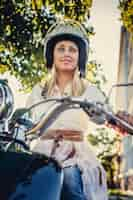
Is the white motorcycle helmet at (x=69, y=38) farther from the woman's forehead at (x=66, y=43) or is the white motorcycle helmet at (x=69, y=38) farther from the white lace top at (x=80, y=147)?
the white lace top at (x=80, y=147)

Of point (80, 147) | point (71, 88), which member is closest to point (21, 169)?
point (80, 147)

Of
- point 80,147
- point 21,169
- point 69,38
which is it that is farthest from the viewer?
point 69,38

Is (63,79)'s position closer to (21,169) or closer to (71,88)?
(71,88)

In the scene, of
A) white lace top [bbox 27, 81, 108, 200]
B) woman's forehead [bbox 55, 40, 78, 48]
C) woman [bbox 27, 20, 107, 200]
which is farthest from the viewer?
woman's forehead [bbox 55, 40, 78, 48]

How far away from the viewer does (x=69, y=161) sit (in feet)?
6.01

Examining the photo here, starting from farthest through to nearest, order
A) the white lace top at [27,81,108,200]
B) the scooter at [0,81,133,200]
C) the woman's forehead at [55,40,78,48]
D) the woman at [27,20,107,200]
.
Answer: the woman's forehead at [55,40,78,48]
the woman at [27,20,107,200]
the white lace top at [27,81,108,200]
the scooter at [0,81,133,200]

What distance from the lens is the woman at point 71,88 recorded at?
2.04 metres

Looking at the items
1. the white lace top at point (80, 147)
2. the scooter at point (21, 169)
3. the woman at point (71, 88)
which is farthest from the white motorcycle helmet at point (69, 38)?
the scooter at point (21, 169)

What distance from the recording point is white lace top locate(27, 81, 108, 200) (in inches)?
75.0

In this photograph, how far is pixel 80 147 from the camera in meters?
2.12

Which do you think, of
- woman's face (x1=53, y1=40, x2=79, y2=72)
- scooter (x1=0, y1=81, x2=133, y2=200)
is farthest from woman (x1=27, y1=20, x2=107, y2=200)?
scooter (x1=0, y1=81, x2=133, y2=200)

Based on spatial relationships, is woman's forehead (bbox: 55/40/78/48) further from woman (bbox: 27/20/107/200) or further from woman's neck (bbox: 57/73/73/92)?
woman's neck (bbox: 57/73/73/92)

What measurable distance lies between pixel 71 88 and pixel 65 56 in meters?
0.18

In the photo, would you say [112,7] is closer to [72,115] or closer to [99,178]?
[72,115]
